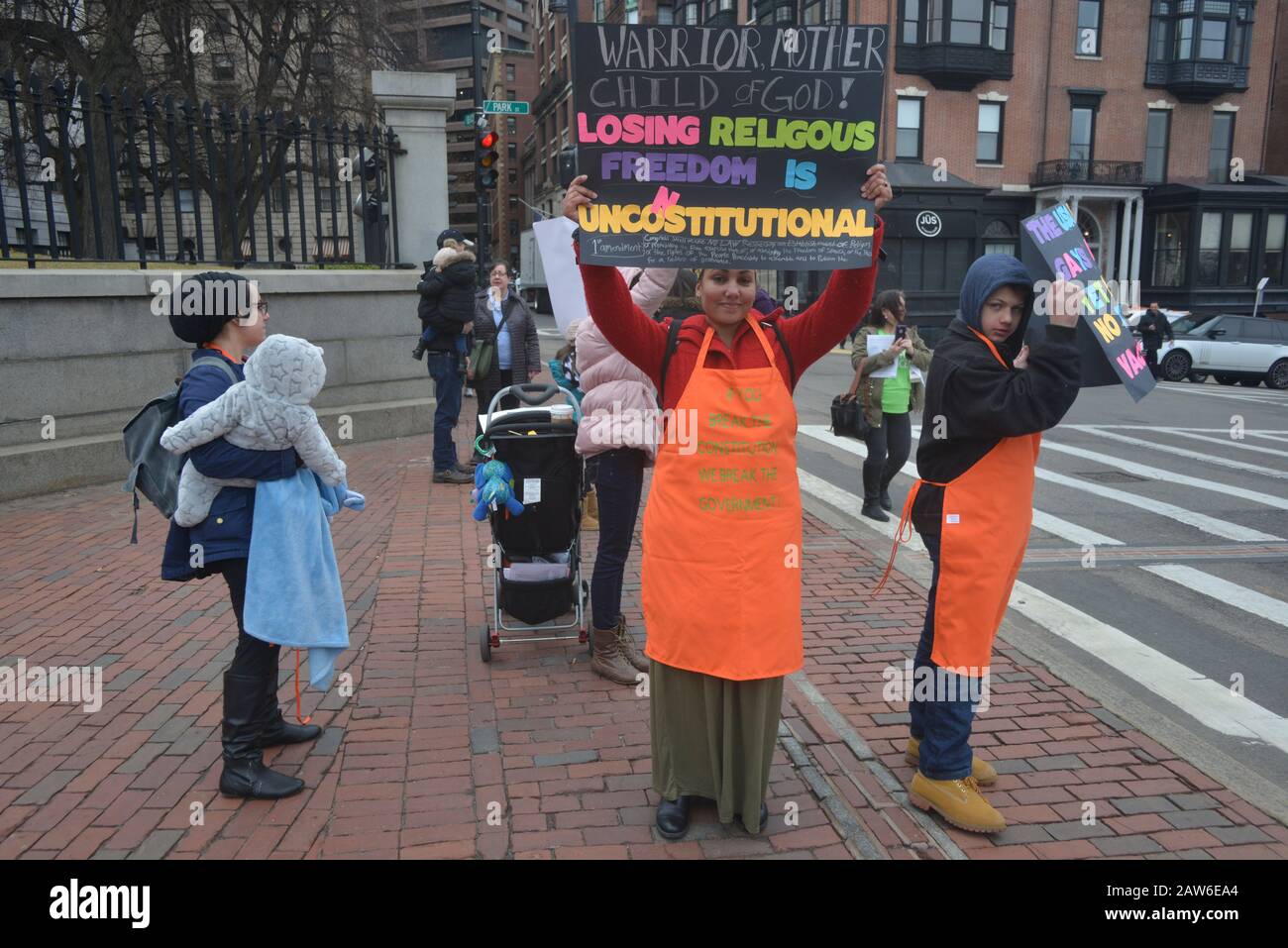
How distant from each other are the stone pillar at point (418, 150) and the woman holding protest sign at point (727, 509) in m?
9.06

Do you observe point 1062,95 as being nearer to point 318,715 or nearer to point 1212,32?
point 1212,32

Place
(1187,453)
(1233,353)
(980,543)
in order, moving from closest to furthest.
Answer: (980,543)
(1187,453)
(1233,353)

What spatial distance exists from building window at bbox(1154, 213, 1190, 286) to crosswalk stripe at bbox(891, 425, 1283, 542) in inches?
1165

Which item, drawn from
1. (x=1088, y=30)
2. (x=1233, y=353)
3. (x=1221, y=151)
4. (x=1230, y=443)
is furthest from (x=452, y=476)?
(x=1221, y=151)

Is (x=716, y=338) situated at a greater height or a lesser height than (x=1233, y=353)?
greater

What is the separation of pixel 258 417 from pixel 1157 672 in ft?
15.9

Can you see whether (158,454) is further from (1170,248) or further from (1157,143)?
(1157,143)

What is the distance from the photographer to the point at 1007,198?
1336 inches

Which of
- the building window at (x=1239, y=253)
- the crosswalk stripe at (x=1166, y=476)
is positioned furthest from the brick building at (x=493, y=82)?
the crosswalk stripe at (x=1166, y=476)

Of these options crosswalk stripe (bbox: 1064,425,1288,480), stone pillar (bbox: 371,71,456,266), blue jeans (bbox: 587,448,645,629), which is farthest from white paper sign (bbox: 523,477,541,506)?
crosswalk stripe (bbox: 1064,425,1288,480)

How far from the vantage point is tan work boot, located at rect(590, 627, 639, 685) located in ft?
15.8

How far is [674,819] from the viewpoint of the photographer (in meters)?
3.45

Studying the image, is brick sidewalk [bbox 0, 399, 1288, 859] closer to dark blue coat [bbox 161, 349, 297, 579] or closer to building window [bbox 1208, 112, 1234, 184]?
dark blue coat [bbox 161, 349, 297, 579]

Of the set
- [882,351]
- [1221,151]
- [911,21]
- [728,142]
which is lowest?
[882,351]
